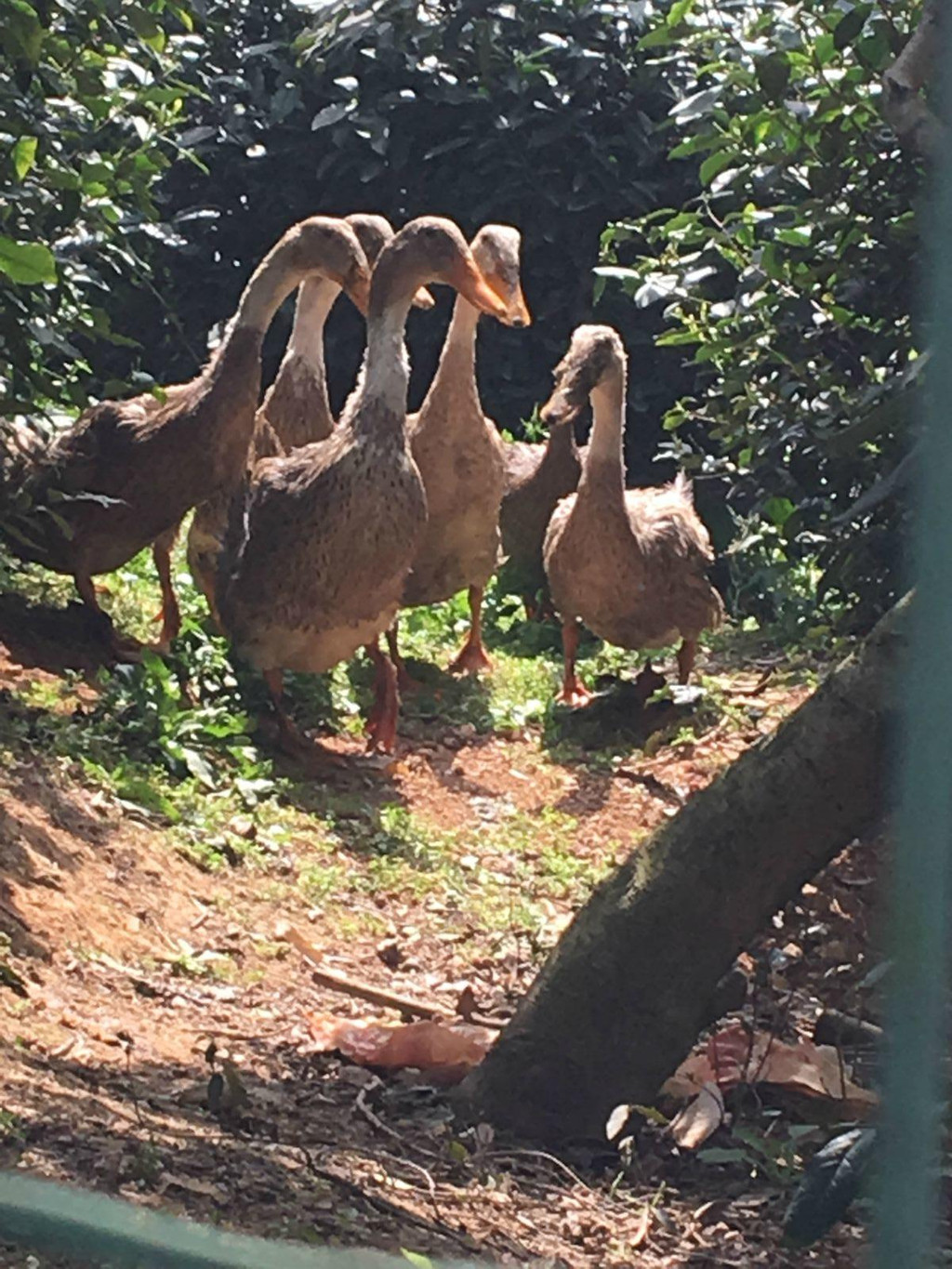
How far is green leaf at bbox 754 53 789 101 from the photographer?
491 centimetres

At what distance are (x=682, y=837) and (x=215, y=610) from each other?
4.11 metres

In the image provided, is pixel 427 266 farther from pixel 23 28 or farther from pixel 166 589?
pixel 23 28

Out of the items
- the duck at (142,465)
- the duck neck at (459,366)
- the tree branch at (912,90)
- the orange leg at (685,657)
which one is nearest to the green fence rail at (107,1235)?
the tree branch at (912,90)

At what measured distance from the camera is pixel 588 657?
9188 millimetres

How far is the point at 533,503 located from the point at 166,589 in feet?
8.35

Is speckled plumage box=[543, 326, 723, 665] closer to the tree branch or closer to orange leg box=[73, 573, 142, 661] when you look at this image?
orange leg box=[73, 573, 142, 661]

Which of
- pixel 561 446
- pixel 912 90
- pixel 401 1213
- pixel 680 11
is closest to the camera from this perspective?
pixel 401 1213

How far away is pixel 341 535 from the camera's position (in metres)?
6.89

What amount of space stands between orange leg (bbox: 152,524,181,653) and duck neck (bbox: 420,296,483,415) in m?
1.36

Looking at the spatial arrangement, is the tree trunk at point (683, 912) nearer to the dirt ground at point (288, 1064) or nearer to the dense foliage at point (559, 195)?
the dirt ground at point (288, 1064)

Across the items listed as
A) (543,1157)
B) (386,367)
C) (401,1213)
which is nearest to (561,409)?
(386,367)

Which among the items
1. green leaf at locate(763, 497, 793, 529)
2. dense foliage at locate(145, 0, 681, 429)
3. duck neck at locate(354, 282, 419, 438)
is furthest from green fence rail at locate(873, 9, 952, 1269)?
dense foliage at locate(145, 0, 681, 429)

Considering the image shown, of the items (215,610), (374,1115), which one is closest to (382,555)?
(215,610)

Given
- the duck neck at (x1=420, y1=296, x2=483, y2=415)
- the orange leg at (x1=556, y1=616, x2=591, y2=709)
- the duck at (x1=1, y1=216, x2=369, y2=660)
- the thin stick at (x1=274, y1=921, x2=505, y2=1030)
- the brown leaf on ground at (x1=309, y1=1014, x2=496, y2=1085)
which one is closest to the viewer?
the brown leaf on ground at (x1=309, y1=1014, x2=496, y2=1085)
